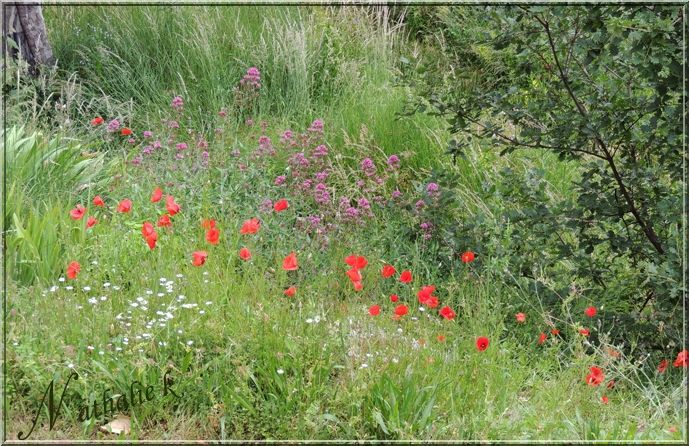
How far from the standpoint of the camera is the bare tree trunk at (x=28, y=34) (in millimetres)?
6727

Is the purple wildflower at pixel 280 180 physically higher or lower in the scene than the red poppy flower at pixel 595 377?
higher

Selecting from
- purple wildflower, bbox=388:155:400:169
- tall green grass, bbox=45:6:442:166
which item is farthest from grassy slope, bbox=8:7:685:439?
tall green grass, bbox=45:6:442:166

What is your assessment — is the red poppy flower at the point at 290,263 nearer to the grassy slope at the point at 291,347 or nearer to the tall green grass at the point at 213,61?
the grassy slope at the point at 291,347

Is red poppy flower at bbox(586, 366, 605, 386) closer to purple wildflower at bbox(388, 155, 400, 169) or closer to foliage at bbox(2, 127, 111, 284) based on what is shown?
purple wildflower at bbox(388, 155, 400, 169)

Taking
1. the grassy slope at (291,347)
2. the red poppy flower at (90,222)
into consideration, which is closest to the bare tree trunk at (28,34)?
the grassy slope at (291,347)

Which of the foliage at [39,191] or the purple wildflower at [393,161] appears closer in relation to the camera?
the foliage at [39,191]

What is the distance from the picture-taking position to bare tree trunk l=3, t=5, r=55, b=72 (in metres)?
6.73

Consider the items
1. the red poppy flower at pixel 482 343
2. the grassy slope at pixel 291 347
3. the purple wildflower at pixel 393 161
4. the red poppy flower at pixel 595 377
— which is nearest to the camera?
the grassy slope at pixel 291 347

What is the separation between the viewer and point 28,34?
6.85 m

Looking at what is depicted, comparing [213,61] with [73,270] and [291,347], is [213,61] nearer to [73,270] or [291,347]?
[73,270]

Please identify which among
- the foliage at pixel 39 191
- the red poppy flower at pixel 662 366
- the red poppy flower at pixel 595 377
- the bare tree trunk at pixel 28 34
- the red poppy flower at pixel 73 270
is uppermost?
the bare tree trunk at pixel 28 34

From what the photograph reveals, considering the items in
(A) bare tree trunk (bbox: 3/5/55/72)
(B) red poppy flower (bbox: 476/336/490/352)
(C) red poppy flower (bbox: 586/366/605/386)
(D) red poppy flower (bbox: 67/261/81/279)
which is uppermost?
(A) bare tree trunk (bbox: 3/5/55/72)

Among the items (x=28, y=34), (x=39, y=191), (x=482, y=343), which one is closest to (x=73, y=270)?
(x=39, y=191)

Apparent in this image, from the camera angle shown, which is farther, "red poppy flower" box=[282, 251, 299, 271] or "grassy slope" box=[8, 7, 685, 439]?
"red poppy flower" box=[282, 251, 299, 271]
